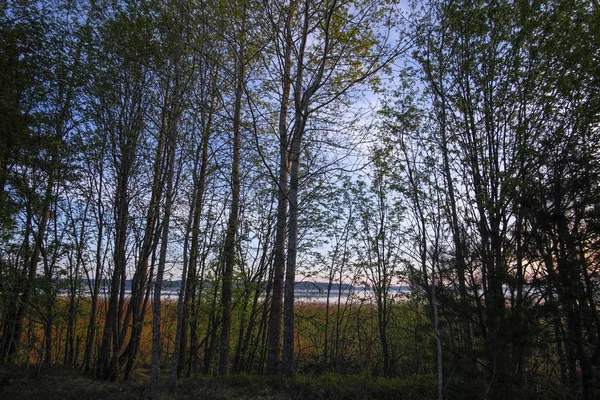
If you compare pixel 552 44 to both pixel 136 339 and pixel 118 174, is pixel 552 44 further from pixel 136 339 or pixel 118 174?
pixel 136 339

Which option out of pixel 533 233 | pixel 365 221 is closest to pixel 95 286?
pixel 365 221

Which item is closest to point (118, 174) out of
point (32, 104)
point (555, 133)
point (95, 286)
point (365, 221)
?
point (32, 104)

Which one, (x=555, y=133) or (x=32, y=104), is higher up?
(x=32, y=104)

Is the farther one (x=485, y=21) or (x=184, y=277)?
(x=184, y=277)

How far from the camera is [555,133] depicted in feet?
14.1

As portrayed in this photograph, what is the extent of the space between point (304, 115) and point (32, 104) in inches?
228

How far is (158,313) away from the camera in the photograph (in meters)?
5.16

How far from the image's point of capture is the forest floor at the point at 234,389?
478 cm

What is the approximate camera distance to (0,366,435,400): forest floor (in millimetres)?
4781

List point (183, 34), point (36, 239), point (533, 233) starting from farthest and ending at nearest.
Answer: point (36, 239) → point (183, 34) → point (533, 233)

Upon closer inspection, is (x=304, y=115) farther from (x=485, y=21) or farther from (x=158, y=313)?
(x=158, y=313)

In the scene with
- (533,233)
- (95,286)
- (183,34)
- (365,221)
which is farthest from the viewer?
(365,221)

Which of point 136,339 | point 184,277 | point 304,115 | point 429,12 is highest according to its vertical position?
point 429,12

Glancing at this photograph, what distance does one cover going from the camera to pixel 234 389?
17.5ft
